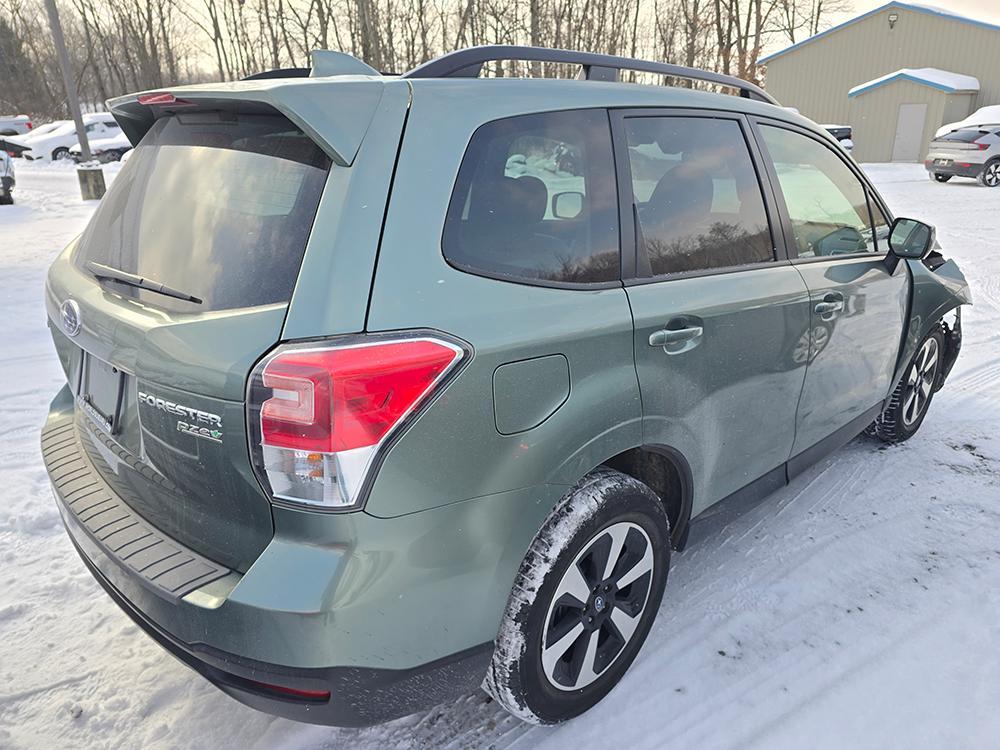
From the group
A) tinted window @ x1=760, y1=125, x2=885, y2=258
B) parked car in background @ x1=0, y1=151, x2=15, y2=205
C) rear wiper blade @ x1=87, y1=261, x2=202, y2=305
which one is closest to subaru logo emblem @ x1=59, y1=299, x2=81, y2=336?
rear wiper blade @ x1=87, y1=261, x2=202, y2=305

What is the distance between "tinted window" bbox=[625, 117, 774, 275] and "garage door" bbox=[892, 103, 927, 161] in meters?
30.1

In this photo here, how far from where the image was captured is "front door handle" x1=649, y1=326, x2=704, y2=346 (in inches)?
82.4

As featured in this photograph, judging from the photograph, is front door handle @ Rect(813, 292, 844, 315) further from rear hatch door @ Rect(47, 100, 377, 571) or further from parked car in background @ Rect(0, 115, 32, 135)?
parked car in background @ Rect(0, 115, 32, 135)

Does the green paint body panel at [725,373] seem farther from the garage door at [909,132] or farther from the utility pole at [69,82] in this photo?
the garage door at [909,132]

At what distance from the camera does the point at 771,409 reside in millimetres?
2695

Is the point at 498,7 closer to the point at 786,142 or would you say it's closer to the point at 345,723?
the point at 786,142

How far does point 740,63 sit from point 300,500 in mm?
38324

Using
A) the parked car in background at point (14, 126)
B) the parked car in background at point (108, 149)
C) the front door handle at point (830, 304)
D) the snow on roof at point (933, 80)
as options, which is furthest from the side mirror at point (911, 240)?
the parked car in background at point (14, 126)

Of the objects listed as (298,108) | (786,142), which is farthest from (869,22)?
(298,108)

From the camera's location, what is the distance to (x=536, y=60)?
2.12 metres

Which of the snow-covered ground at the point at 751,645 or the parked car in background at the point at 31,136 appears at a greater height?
the parked car in background at the point at 31,136

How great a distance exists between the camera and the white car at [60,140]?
27.3 m

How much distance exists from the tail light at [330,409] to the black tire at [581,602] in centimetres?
61

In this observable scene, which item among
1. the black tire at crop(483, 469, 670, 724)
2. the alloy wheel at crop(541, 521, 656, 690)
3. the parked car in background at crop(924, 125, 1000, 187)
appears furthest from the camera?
the parked car in background at crop(924, 125, 1000, 187)
